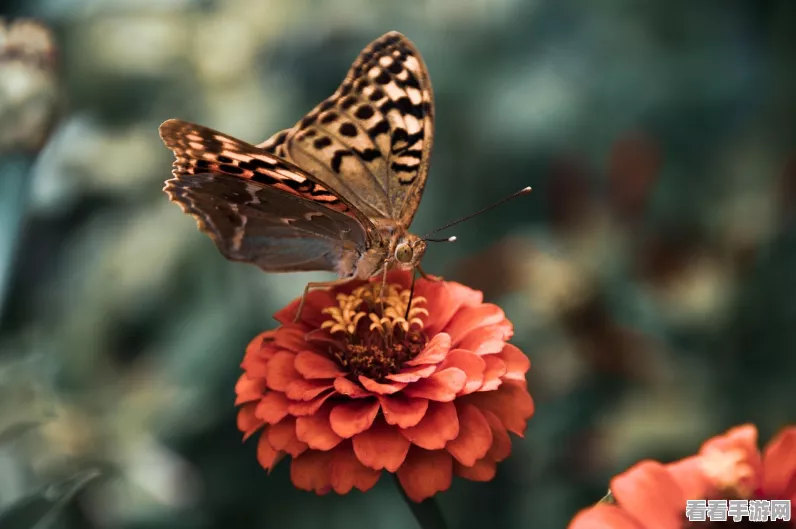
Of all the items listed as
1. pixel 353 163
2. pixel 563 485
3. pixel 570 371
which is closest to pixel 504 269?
pixel 570 371

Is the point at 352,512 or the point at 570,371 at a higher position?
the point at 570,371

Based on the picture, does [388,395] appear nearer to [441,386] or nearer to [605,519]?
[441,386]

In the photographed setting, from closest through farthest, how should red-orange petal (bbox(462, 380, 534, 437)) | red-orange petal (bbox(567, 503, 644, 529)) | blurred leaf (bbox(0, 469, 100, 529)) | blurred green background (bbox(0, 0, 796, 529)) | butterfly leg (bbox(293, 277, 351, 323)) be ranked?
red-orange petal (bbox(567, 503, 644, 529))
blurred leaf (bbox(0, 469, 100, 529))
red-orange petal (bbox(462, 380, 534, 437))
butterfly leg (bbox(293, 277, 351, 323))
blurred green background (bbox(0, 0, 796, 529))

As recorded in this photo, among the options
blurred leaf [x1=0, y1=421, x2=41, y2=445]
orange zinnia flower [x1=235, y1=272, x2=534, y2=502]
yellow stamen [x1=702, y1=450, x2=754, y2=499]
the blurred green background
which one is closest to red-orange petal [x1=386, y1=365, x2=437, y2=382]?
orange zinnia flower [x1=235, y1=272, x2=534, y2=502]

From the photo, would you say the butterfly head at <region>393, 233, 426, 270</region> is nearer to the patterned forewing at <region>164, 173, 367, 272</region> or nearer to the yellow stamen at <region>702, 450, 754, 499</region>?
the patterned forewing at <region>164, 173, 367, 272</region>

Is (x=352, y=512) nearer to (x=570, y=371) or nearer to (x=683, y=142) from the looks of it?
(x=570, y=371)
